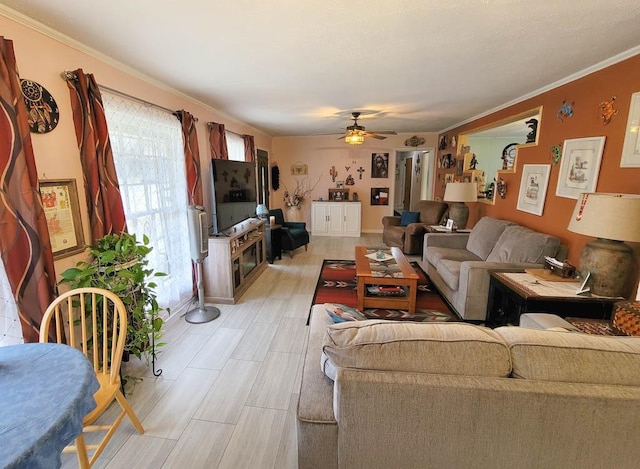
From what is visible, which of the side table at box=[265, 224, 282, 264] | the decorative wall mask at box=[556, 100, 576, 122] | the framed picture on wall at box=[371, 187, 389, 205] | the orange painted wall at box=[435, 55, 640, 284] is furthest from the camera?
the framed picture on wall at box=[371, 187, 389, 205]

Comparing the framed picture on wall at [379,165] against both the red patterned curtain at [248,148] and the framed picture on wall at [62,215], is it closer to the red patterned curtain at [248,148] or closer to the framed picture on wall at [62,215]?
the red patterned curtain at [248,148]

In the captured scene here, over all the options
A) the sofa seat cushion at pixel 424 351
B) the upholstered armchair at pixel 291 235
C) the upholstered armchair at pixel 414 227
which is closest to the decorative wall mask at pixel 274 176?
the upholstered armchair at pixel 291 235

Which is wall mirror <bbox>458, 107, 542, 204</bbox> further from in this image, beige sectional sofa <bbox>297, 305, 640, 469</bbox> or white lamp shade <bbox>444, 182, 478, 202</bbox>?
beige sectional sofa <bbox>297, 305, 640, 469</bbox>

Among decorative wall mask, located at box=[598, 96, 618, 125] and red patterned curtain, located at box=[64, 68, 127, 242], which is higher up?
decorative wall mask, located at box=[598, 96, 618, 125]

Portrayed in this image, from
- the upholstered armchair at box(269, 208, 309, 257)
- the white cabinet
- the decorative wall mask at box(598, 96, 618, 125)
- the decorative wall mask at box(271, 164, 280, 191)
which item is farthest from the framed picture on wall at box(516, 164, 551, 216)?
the decorative wall mask at box(271, 164, 280, 191)

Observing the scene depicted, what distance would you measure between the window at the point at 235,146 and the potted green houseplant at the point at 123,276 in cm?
273

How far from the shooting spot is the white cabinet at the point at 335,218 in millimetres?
6820

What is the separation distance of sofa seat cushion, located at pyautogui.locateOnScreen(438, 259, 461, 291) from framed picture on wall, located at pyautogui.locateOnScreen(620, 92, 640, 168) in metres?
1.52

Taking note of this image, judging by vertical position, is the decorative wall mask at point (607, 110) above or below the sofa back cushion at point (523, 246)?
above

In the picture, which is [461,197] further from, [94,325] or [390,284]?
[94,325]

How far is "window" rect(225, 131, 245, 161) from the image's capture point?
14.8ft

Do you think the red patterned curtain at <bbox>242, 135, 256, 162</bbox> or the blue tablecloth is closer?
the blue tablecloth

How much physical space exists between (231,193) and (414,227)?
3.10 meters

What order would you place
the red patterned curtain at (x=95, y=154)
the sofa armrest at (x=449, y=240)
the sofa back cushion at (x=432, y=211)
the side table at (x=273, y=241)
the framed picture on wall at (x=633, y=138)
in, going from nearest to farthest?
the red patterned curtain at (x=95, y=154)
the framed picture on wall at (x=633, y=138)
the sofa armrest at (x=449, y=240)
the side table at (x=273, y=241)
the sofa back cushion at (x=432, y=211)
